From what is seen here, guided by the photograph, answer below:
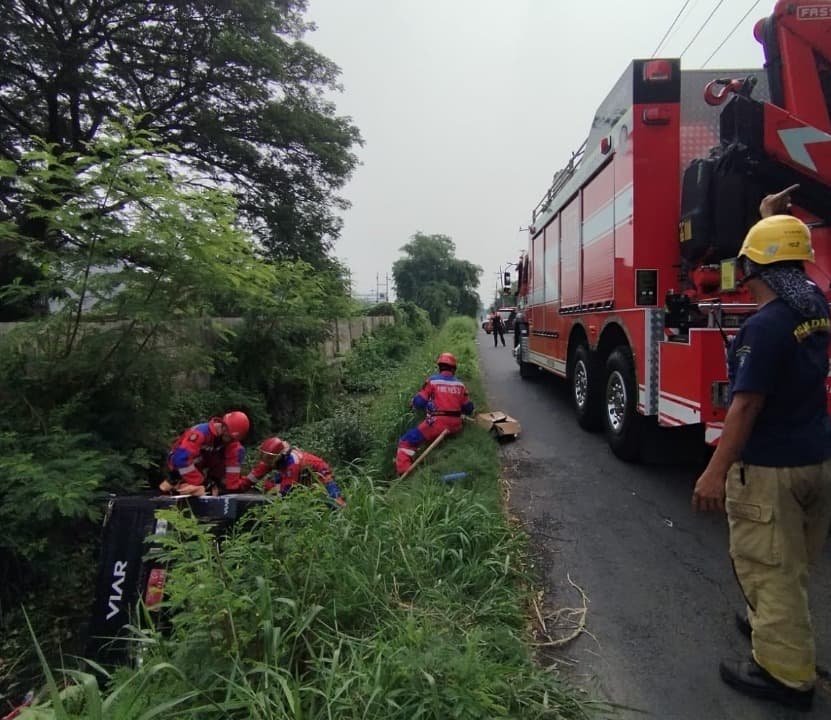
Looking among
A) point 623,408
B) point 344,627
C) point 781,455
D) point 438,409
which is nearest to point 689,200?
point 623,408

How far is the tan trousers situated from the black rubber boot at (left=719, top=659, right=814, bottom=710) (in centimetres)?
5

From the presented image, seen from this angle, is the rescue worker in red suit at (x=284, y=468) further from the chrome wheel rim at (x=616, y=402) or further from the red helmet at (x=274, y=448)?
the chrome wheel rim at (x=616, y=402)

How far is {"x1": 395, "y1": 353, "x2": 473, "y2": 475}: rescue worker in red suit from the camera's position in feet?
18.9

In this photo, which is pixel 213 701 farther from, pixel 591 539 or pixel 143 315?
pixel 143 315

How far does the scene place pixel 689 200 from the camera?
14.2ft

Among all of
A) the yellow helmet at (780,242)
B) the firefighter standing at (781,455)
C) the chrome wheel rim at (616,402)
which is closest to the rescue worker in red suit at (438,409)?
the chrome wheel rim at (616,402)

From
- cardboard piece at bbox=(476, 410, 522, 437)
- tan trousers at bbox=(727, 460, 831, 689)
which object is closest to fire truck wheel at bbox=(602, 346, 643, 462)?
cardboard piece at bbox=(476, 410, 522, 437)

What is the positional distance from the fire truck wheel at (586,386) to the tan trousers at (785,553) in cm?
379

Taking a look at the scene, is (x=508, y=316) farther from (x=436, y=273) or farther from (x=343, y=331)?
(x=436, y=273)

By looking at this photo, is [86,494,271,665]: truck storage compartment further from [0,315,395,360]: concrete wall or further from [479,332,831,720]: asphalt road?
[0,315,395,360]: concrete wall

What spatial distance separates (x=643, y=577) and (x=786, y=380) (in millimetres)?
1659

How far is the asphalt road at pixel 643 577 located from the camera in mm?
2311

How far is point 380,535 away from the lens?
10.1 ft

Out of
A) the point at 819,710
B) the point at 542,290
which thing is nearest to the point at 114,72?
the point at 542,290
